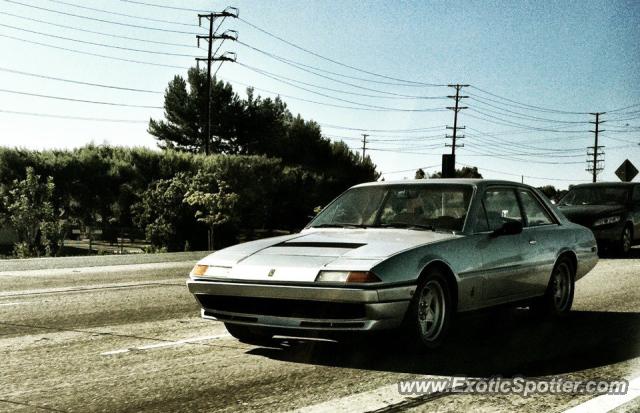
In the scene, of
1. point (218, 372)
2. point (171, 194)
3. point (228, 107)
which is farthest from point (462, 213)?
point (228, 107)

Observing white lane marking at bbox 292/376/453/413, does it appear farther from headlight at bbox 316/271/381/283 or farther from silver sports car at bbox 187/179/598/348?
headlight at bbox 316/271/381/283

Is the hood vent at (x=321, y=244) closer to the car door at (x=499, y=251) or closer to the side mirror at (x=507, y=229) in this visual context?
the car door at (x=499, y=251)

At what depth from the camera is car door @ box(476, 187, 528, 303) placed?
671 centimetres

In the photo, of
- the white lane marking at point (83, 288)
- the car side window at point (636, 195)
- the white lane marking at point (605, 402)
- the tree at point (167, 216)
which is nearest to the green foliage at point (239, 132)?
the tree at point (167, 216)

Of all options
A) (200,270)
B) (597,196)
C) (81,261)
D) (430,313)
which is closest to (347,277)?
(430,313)

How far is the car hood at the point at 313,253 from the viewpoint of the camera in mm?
5488

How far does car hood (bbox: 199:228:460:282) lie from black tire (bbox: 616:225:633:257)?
12.5 metres

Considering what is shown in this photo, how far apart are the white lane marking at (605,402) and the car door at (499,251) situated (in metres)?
1.89

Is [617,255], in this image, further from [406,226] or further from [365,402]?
[365,402]

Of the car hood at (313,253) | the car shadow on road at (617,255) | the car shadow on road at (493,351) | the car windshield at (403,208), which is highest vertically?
the car windshield at (403,208)

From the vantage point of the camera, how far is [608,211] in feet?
56.3

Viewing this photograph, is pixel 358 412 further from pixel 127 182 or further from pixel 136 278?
pixel 127 182

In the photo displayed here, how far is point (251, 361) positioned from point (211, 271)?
78 centimetres

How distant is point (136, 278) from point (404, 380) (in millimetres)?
8247
